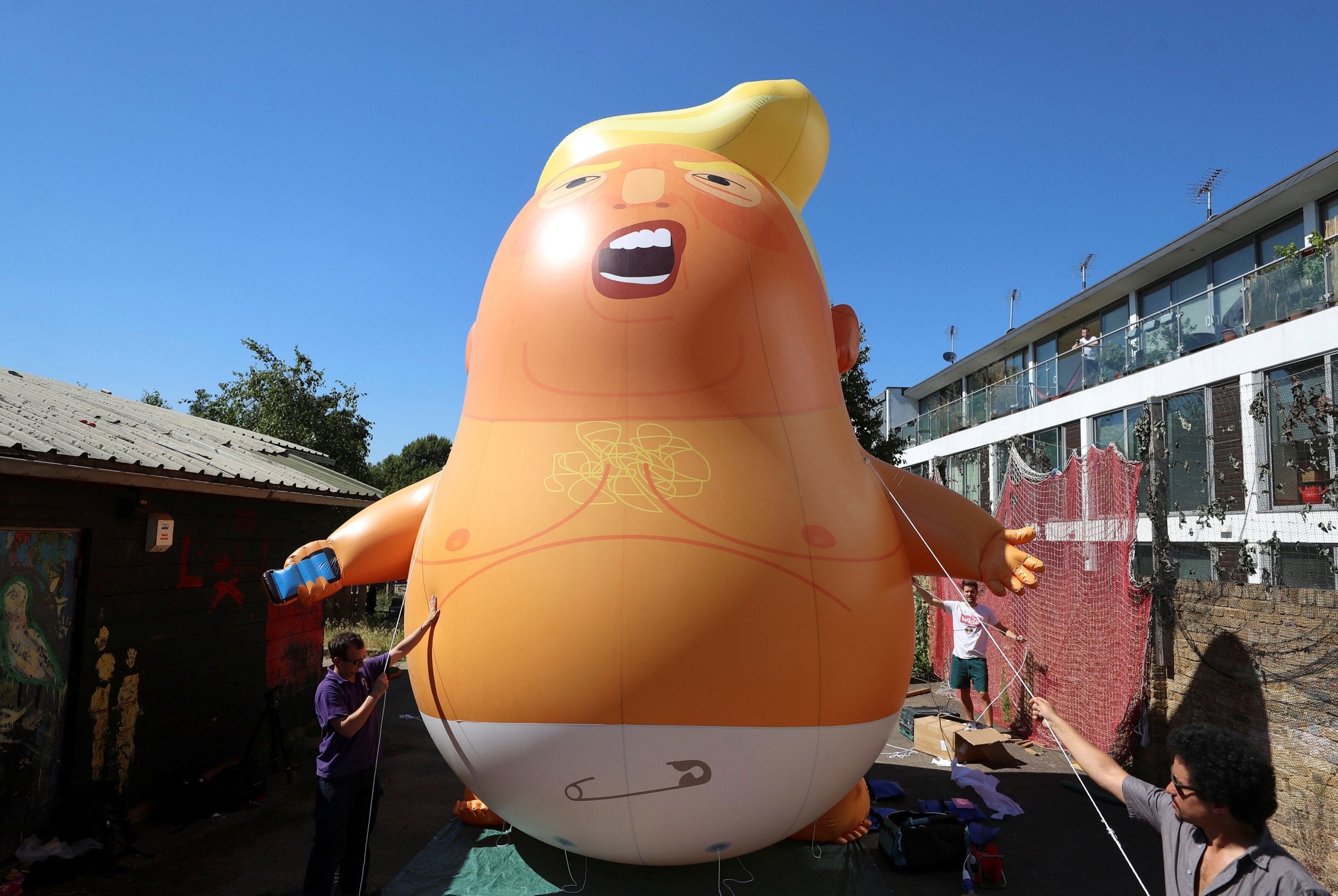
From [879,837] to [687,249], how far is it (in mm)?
4277

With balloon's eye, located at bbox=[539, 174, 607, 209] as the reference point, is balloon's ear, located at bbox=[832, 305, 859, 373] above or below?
below

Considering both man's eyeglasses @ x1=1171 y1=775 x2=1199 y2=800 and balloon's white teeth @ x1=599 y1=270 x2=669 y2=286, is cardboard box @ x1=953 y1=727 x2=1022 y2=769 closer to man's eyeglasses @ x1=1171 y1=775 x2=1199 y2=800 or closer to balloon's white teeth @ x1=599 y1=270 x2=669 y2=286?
man's eyeglasses @ x1=1171 y1=775 x2=1199 y2=800

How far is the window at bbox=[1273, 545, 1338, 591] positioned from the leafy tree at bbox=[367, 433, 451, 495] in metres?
38.0

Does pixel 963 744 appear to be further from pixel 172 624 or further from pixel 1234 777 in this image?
pixel 172 624

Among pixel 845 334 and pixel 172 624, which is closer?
pixel 845 334

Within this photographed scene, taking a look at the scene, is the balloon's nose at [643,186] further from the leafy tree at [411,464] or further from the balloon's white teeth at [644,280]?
the leafy tree at [411,464]

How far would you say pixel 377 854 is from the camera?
5441mm

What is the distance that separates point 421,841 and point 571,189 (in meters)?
4.74

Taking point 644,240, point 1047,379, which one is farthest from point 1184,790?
point 1047,379

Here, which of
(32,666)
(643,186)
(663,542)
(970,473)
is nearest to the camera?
(663,542)

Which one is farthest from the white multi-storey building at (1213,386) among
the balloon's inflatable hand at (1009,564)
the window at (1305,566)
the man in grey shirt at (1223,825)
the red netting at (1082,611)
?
the man in grey shirt at (1223,825)

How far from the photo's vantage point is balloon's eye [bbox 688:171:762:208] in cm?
411

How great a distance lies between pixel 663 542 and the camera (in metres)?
3.37

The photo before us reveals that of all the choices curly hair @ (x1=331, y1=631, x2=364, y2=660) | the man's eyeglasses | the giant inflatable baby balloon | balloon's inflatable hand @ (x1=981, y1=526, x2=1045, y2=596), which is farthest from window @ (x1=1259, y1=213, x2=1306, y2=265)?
curly hair @ (x1=331, y1=631, x2=364, y2=660)
